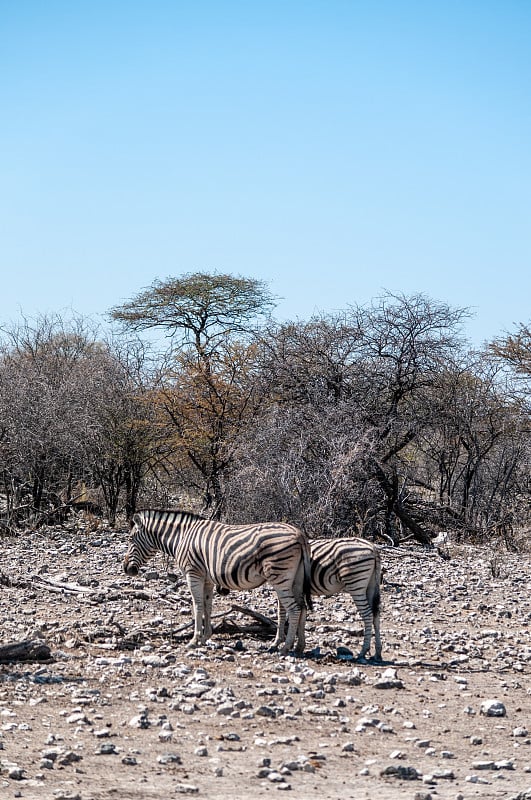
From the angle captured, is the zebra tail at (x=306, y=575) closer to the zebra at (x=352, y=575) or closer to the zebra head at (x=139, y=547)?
the zebra at (x=352, y=575)

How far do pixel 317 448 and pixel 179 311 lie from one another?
12.0 meters

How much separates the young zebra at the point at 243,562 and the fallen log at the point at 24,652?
1776mm

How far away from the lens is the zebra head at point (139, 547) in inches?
489

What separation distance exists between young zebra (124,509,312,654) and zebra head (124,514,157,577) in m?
0.38

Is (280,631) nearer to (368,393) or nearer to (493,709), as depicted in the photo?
(493,709)

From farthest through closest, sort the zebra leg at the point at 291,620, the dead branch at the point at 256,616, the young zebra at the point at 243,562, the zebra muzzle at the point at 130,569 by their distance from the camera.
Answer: the zebra muzzle at the point at 130,569, the dead branch at the point at 256,616, the young zebra at the point at 243,562, the zebra leg at the point at 291,620

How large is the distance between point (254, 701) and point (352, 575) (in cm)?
258

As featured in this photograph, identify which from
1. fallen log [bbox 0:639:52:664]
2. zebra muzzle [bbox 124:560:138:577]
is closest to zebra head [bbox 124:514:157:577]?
zebra muzzle [bbox 124:560:138:577]

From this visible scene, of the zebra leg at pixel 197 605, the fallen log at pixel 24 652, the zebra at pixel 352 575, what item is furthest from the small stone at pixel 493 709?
the fallen log at pixel 24 652

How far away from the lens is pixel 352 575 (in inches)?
436

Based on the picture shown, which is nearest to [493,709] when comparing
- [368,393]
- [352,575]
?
[352,575]

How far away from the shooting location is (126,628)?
11906 mm

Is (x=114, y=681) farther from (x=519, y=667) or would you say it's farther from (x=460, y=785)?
(x=519, y=667)

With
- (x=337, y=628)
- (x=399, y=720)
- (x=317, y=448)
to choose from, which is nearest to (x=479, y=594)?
(x=337, y=628)
